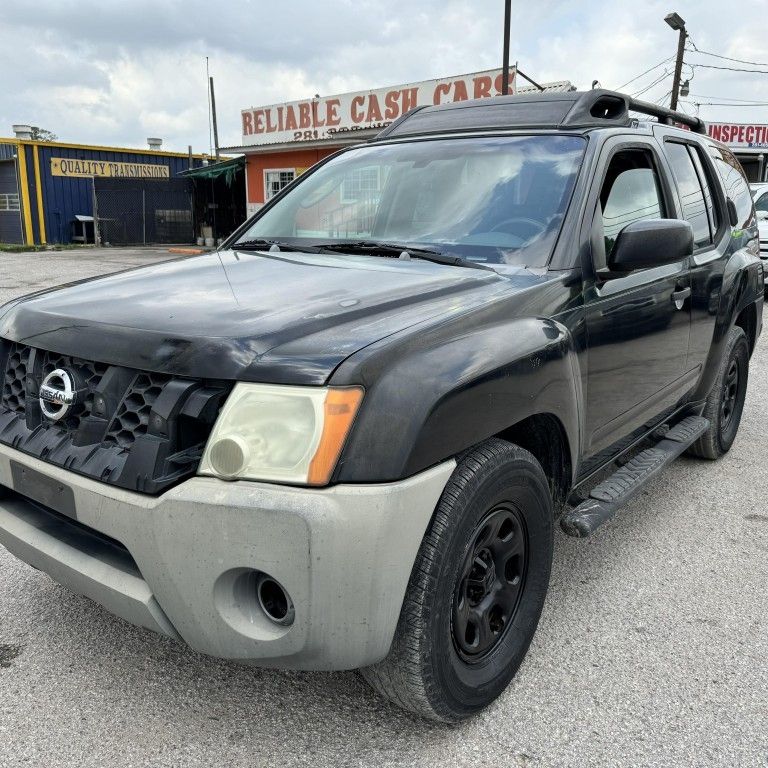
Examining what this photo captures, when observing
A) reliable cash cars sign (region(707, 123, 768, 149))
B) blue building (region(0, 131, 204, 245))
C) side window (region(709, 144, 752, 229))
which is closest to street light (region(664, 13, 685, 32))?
reliable cash cars sign (region(707, 123, 768, 149))

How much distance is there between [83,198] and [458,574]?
102 ft

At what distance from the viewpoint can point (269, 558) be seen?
5.65 ft

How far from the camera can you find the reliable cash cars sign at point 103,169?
28.9m

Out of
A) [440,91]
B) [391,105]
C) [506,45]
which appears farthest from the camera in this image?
[391,105]

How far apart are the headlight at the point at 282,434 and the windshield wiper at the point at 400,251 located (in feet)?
3.43

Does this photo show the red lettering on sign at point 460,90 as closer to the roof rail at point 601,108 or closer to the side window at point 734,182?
the side window at point 734,182

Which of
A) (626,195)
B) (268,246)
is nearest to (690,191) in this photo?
(626,195)

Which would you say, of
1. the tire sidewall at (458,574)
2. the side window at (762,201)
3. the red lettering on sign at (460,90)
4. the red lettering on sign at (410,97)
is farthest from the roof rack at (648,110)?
the red lettering on sign at (410,97)

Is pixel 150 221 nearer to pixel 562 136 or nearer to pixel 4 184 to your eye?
pixel 4 184

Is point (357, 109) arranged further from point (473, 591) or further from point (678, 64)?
point (473, 591)

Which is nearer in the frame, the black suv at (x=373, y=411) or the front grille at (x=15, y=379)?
the black suv at (x=373, y=411)

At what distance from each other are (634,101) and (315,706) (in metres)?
3.01

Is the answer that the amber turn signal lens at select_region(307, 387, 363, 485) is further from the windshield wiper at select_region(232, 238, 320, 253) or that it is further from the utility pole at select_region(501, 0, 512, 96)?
the utility pole at select_region(501, 0, 512, 96)

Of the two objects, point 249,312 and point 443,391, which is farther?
point 249,312
